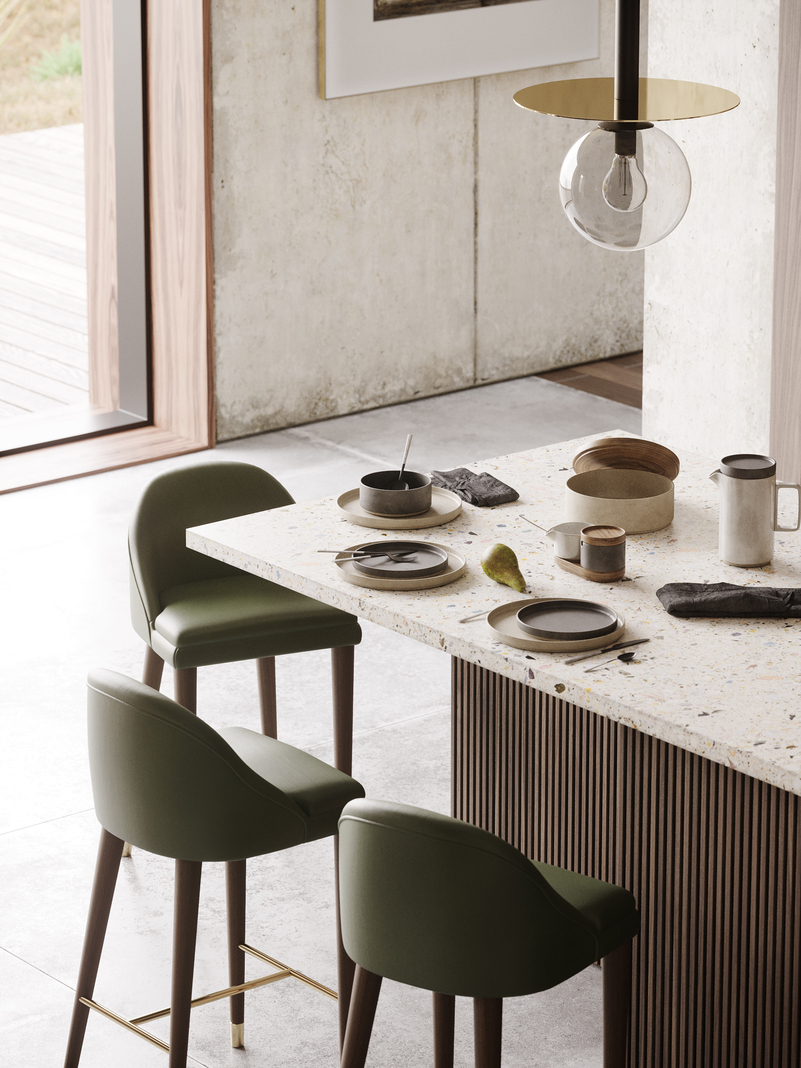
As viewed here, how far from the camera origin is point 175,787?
8.13ft

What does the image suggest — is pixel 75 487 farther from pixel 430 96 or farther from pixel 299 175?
pixel 430 96

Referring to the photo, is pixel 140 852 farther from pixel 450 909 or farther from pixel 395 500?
pixel 450 909

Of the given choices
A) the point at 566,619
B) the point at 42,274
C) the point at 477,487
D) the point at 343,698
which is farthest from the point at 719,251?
the point at 42,274

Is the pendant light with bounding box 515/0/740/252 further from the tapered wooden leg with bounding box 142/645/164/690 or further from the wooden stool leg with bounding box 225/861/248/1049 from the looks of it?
the tapered wooden leg with bounding box 142/645/164/690

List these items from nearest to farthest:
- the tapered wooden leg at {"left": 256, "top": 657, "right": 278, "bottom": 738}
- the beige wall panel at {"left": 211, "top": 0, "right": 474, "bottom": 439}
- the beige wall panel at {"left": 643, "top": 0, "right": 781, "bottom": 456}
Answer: the tapered wooden leg at {"left": 256, "top": 657, "right": 278, "bottom": 738}
the beige wall panel at {"left": 643, "top": 0, "right": 781, "bottom": 456}
the beige wall panel at {"left": 211, "top": 0, "right": 474, "bottom": 439}

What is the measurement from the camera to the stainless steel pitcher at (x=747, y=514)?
2.93 meters

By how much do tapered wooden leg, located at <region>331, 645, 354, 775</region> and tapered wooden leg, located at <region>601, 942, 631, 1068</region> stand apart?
3.61 feet

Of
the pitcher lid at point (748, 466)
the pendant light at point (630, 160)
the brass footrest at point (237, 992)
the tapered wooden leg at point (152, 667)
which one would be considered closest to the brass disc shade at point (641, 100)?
the pendant light at point (630, 160)

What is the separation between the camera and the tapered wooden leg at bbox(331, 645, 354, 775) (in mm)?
3404

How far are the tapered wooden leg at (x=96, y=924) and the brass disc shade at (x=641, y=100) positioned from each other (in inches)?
55.0

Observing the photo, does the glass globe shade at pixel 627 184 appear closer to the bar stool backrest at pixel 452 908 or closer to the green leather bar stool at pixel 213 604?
the bar stool backrest at pixel 452 908

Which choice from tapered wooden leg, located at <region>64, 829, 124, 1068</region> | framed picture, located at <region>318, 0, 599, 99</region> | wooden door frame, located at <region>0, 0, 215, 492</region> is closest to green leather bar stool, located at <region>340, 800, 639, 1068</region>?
tapered wooden leg, located at <region>64, 829, 124, 1068</region>

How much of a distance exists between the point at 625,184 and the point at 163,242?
4310mm

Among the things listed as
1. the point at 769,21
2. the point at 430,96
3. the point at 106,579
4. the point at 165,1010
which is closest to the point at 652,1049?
the point at 165,1010
